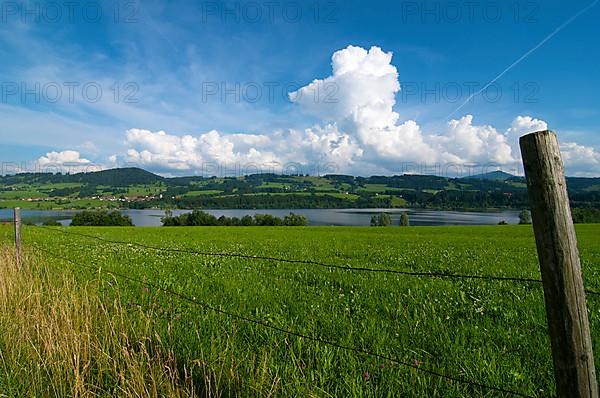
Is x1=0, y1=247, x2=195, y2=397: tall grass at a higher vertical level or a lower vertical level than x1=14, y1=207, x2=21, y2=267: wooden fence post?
lower

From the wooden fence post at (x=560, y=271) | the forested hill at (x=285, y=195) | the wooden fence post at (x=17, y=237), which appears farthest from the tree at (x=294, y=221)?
the wooden fence post at (x=560, y=271)

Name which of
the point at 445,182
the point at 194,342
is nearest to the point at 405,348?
the point at 194,342

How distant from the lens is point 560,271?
2.06 meters

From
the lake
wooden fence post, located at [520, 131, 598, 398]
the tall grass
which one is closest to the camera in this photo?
wooden fence post, located at [520, 131, 598, 398]

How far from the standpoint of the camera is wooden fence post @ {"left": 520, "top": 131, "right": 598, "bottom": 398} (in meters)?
2.04

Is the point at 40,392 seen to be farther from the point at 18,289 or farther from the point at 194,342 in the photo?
the point at 18,289

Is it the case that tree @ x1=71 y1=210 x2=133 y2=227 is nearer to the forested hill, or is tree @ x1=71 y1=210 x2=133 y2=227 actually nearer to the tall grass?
the forested hill

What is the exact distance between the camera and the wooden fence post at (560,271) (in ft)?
6.70

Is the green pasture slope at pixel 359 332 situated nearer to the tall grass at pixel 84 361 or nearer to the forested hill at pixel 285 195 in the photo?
the tall grass at pixel 84 361

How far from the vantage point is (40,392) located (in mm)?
3828

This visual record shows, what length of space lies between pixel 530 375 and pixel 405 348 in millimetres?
1283

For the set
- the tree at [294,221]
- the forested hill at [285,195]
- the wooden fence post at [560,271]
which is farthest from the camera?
the forested hill at [285,195]

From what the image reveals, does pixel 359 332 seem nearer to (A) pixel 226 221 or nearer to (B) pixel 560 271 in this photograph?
(B) pixel 560 271

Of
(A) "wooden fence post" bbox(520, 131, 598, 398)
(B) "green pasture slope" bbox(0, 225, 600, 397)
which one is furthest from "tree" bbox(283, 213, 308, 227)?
(A) "wooden fence post" bbox(520, 131, 598, 398)
